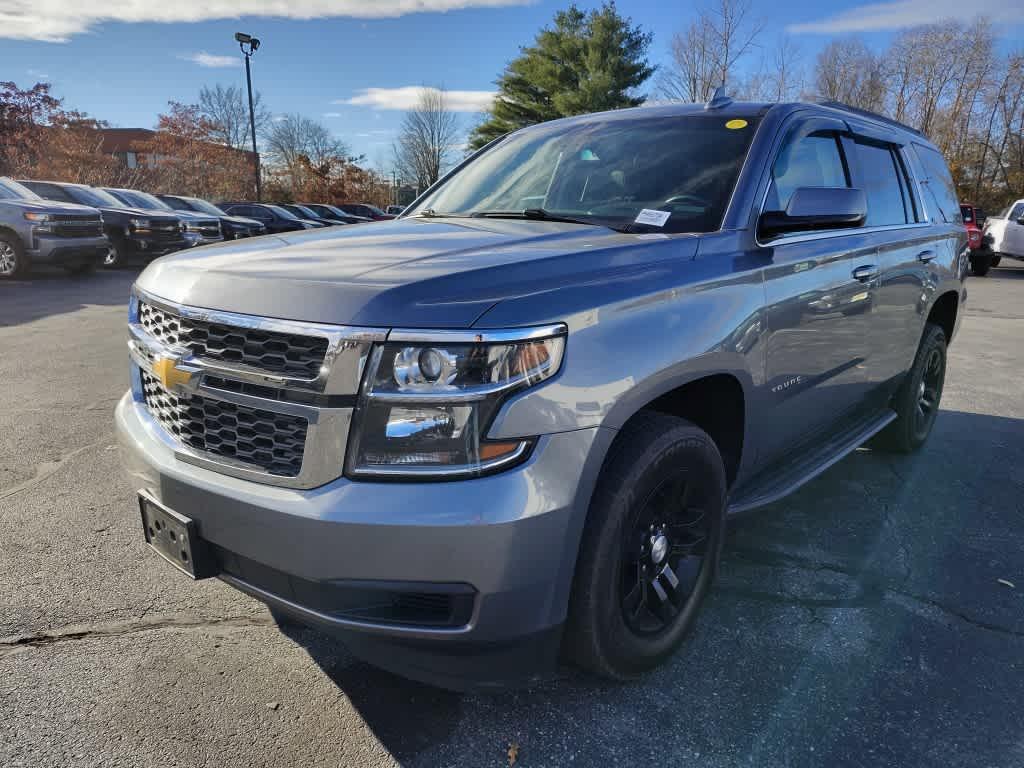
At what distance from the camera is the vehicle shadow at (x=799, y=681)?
207 centimetres

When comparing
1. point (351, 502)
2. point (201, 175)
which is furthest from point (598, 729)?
point (201, 175)

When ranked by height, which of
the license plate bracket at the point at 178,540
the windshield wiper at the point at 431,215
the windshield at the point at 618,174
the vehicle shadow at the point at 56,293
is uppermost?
the windshield at the point at 618,174

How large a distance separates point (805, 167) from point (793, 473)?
1278 millimetres

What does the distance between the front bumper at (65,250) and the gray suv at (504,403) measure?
41.0 feet

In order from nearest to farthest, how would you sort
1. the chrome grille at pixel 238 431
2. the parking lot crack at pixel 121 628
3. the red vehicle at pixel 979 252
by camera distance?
the chrome grille at pixel 238 431, the parking lot crack at pixel 121 628, the red vehicle at pixel 979 252

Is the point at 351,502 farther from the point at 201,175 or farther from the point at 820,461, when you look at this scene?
the point at 201,175

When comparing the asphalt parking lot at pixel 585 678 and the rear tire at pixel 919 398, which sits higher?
the rear tire at pixel 919 398

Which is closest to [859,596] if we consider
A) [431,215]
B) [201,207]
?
[431,215]

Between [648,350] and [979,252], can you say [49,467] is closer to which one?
[648,350]

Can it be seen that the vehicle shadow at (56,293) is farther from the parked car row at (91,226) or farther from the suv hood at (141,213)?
the suv hood at (141,213)

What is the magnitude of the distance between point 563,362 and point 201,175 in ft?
141

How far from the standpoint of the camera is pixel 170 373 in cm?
206

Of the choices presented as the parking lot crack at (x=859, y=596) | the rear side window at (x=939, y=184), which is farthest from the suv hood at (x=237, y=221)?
the parking lot crack at (x=859, y=596)

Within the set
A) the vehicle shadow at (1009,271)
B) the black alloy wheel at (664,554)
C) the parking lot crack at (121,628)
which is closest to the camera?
the black alloy wheel at (664,554)
